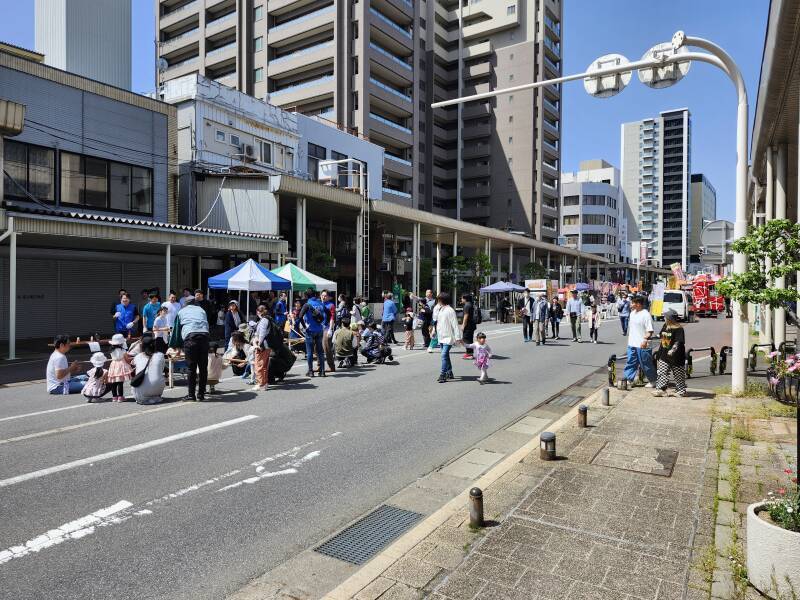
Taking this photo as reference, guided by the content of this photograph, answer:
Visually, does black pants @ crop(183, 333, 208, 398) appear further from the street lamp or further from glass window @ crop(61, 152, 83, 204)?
glass window @ crop(61, 152, 83, 204)

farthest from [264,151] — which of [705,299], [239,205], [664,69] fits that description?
[705,299]

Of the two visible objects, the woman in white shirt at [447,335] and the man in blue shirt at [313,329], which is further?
the man in blue shirt at [313,329]

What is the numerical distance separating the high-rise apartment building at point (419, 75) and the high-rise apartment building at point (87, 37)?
63.3 ft

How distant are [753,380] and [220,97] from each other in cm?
2510

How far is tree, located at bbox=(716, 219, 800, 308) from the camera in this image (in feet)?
20.5

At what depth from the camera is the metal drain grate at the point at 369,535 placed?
14.0ft

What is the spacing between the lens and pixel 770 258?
22.1 feet

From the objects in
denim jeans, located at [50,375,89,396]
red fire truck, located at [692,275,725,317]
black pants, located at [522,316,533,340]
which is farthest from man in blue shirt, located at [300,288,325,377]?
red fire truck, located at [692,275,725,317]

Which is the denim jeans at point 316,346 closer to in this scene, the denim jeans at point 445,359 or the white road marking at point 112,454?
the denim jeans at point 445,359

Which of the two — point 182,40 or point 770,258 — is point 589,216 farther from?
point 770,258

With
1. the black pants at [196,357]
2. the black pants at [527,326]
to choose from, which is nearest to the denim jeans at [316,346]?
the black pants at [196,357]

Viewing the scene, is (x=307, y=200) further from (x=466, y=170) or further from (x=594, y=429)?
(x=466, y=170)

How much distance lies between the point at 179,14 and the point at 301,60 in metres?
18.5

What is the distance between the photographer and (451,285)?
42.4m
